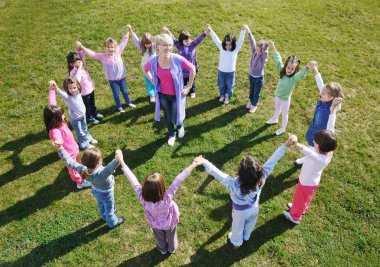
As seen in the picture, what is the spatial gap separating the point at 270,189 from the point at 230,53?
354 centimetres

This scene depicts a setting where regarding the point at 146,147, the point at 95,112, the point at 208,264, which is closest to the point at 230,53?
the point at 146,147

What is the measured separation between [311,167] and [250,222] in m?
1.38

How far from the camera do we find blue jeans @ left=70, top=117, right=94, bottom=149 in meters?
7.12

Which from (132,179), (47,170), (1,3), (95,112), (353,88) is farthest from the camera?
(1,3)

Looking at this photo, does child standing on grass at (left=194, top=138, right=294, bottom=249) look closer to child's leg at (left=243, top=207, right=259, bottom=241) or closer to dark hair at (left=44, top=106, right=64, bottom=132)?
child's leg at (left=243, top=207, right=259, bottom=241)

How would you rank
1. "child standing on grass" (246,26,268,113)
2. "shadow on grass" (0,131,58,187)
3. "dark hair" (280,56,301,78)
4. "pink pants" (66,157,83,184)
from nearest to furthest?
"pink pants" (66,157,83,184) → "dark hair" (280,56,301,78) → "shadow on grass" (0,131,58,187) → "child standing on grass" (246,26,268,113)

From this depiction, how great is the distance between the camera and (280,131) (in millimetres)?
8023

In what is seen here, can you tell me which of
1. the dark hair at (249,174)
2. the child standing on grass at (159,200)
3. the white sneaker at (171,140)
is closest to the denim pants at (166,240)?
the child standing on grass at (159,200)

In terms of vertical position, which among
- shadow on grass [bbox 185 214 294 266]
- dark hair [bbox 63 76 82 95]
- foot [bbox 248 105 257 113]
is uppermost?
dark hair [bbox 63 76 82 95]

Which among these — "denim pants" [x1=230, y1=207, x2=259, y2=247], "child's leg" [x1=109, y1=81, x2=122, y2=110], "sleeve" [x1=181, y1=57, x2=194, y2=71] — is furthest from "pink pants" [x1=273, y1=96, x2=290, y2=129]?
"child's leg" [x1=109, y1=81, x2=122, y2=110]

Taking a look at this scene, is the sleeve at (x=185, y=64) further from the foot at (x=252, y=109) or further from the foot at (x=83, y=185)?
the foot at (x=83, y=185)

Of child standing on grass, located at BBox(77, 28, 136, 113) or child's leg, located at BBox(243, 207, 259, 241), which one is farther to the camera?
child standing on grass, located at BBox(77, 28, 136, 113)

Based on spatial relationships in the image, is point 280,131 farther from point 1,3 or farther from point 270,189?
point 1,3

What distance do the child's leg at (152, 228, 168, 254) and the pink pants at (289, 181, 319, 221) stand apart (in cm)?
248
